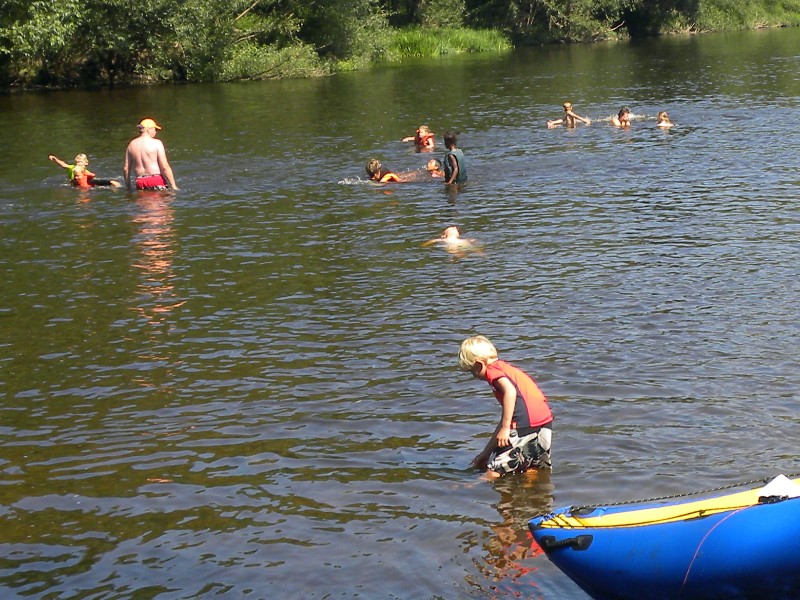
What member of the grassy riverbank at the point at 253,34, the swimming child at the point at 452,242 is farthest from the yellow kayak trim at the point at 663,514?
the grassy riverbank at the point at 253,34

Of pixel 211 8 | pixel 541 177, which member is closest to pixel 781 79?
pixel 541 177

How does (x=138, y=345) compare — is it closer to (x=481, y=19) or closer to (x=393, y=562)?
(x=393, y=562)

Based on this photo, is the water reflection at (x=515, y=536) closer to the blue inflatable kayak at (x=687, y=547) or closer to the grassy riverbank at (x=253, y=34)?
the blue inflatable kayak at (x=687, y=547)

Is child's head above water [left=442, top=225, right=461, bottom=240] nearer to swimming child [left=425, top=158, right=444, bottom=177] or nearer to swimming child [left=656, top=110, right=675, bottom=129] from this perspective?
swimming child [left=425, top=158, right=444, bottom=177]

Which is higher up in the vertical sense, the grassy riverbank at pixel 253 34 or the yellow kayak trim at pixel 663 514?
the grassy riverbank at pixel 253 34

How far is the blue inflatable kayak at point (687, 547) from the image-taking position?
584 centimetres

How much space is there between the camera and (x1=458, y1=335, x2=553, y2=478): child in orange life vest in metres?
8.12

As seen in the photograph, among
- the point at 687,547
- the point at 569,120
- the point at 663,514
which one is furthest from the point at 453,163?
the point at 687,547

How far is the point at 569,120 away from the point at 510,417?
20.4 meters

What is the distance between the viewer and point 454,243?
628 inches

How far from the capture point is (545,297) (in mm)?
13266

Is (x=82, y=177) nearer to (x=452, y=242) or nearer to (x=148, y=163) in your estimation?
(x=148, y=163)

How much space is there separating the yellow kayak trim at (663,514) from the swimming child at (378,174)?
1494cm

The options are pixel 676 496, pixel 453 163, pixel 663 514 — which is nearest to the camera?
pixel 663 514
